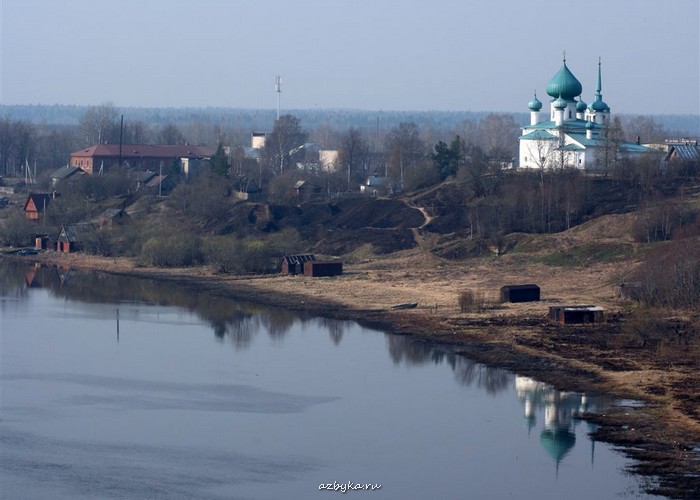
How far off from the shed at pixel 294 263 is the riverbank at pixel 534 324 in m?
0.54

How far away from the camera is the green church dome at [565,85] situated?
40.2 meters

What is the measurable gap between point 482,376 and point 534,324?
157 inches

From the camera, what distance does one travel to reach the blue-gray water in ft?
44.1

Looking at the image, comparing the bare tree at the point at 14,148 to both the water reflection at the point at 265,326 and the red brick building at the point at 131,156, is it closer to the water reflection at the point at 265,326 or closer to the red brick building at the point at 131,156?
the red brick building at the point at 131,156

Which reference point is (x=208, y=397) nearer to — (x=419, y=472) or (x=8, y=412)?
(x=8, y=412)

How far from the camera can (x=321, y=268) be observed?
30078 mm

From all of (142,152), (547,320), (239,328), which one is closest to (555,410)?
(547,320)

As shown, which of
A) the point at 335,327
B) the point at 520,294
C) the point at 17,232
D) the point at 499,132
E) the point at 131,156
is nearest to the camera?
the point at 335,327

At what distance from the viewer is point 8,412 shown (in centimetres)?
1652

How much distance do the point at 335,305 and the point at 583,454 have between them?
1192 centimetres

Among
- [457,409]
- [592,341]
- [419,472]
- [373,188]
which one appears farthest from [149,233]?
[419,472]

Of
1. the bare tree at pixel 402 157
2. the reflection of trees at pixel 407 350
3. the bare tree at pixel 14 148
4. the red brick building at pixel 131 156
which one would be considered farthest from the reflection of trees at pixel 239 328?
the bare tree at pixel 14 148

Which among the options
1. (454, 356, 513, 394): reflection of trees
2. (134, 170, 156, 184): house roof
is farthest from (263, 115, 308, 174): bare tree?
(454, 356, 513, 394): reflection of trees

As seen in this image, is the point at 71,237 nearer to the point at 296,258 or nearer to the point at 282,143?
the point at 296,258
